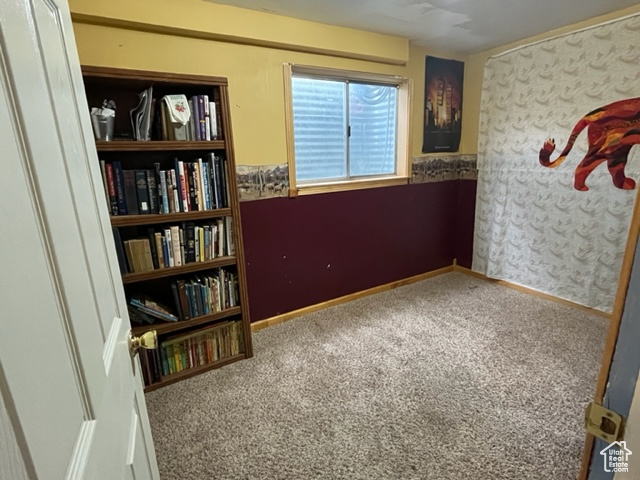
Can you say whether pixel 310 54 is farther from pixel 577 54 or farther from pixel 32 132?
pixel 32 132

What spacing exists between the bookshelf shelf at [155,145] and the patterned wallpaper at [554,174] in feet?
8.59

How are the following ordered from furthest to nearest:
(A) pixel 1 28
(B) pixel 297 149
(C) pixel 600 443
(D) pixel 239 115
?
1. (B) pixel 297 149
2. (D) pixel 239 115
3. (C) pixel 600 443
4. (A) pixel 1 28

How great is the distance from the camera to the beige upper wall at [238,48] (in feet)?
5.87

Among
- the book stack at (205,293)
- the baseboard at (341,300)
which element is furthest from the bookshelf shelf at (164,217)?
the baseboard at (341,300)

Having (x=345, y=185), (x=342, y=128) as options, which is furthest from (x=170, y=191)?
(x=342, y=128)

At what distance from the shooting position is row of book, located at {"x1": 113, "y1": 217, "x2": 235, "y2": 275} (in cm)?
176

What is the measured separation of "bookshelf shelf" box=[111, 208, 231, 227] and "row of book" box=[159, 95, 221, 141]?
422 mm

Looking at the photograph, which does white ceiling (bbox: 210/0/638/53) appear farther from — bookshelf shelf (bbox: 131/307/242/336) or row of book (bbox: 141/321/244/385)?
row of book (bbox: 141/321/244/385)

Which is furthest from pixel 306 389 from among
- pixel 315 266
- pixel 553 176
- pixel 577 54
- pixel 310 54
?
pixel 577 54

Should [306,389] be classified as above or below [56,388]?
below

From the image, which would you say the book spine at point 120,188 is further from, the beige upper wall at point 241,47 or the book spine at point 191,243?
the beige upper wall at point 241,47

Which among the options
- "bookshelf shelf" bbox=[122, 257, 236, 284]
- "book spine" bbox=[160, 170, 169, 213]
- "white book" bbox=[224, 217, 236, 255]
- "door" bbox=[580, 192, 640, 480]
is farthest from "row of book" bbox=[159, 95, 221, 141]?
"door" bbox=[580, 192, 640, 480]

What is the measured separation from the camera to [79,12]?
1657 millimetres

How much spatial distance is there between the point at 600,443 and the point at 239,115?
2.34 m
